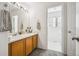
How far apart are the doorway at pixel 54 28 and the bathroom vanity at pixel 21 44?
35 centimetres

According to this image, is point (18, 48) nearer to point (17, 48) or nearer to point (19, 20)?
point (17, 48)

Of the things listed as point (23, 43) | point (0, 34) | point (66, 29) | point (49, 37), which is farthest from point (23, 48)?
point (66, 29)

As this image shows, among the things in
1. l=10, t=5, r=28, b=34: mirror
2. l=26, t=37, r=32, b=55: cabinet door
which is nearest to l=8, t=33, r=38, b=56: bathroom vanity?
l=26, t=37, r=32, b=55: cabinet door

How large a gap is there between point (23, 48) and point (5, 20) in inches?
31.8

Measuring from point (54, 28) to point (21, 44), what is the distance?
75 cm

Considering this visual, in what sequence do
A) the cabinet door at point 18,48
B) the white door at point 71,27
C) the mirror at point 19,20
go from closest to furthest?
1. the white door at point 71,27
2. the cabinet door at point 18,48
3. the mirror at point 19,20

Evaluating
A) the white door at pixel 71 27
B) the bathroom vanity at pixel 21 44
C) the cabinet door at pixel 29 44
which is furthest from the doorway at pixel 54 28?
the cabinet door at pixel 29 44

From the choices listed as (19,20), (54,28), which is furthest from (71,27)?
(19,20)

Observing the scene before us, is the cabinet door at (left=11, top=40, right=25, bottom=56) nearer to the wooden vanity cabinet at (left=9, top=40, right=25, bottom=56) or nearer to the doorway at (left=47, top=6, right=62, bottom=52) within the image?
the wooden vanity cabinet at (left=9, top=40, right=25, bottom=56)

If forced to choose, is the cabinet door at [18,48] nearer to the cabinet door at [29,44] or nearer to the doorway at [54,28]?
the cabinet door at [29,44]

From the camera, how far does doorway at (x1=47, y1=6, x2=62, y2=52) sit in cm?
192

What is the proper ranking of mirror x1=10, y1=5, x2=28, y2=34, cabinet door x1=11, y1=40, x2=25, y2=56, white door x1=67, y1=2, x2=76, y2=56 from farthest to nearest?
mirror x1=10, y1=5, x2=28, y2=34 → cabinet door x1=11, y1=40, x2=25, y2=56 → white door x1=67, y1=2, x2=76, y2=56

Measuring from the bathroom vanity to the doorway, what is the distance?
35 centimetres

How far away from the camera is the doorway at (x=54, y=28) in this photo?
6.30ft
